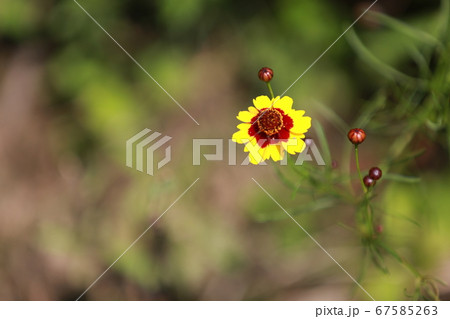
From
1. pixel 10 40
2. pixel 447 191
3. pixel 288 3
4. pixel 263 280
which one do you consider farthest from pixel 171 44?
pixel 447 191

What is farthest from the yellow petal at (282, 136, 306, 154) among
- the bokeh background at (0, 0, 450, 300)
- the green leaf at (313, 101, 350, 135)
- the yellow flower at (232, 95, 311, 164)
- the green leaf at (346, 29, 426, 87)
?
the bokeh background at (0, 0, 450, 300)

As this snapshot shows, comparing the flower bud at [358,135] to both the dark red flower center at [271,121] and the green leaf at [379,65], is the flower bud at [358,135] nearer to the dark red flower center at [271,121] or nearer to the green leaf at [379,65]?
the dark red flower center at [271,121]

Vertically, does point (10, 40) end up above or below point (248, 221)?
above

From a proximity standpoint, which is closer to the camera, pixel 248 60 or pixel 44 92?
pixel 248 60

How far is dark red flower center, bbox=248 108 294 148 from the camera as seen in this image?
98 cm

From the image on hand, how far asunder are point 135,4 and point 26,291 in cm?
119

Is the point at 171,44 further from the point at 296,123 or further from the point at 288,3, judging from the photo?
the point at 296,123

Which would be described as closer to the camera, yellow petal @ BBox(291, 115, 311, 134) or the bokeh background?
yellow petal @ BBox(291, 115, 311, 134)

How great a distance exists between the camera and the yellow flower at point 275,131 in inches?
38.0

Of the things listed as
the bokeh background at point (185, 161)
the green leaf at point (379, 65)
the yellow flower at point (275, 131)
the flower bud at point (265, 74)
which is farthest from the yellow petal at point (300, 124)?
the bokeh background at point (185, 161)

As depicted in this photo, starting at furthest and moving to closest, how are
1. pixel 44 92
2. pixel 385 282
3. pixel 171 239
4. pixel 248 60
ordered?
1. pixel 44 92
2. pixel 248 60
3. pixel 171 239
4. pixel 385 282

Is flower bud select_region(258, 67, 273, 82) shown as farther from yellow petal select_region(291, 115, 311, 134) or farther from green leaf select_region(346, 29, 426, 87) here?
green leaf select_region(346, 29, 426, 87)

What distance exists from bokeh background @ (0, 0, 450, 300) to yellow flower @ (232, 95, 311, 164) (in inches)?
26.5

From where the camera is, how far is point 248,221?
6.15ft
